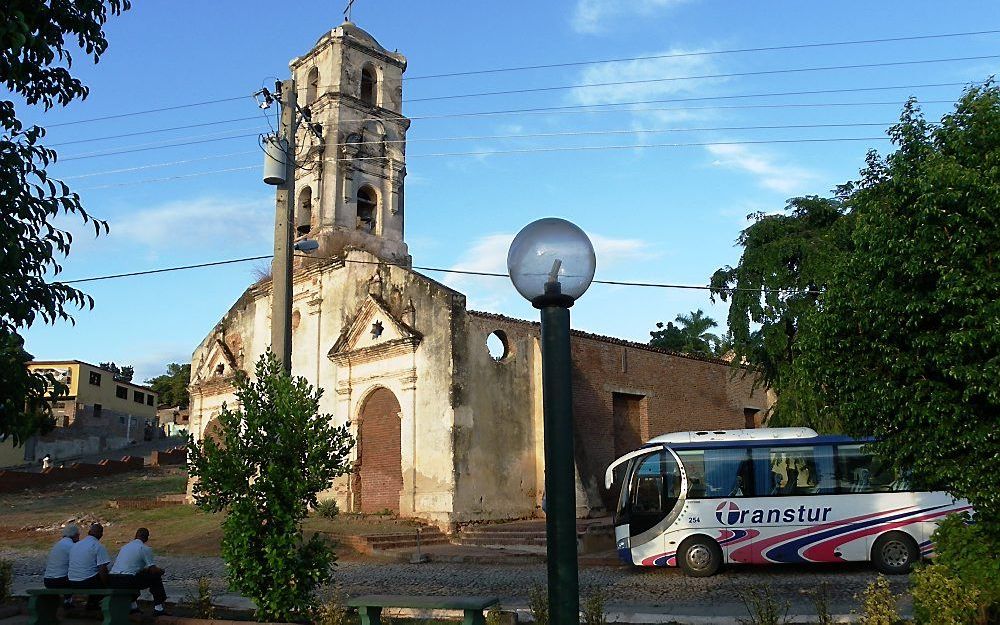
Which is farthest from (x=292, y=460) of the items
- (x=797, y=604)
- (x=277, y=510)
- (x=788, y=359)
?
(x=788, y=359)

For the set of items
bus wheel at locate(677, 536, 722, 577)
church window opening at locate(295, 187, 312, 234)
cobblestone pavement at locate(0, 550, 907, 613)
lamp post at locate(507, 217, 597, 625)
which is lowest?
cobblestone pavement at locate(0, 550, 907, 613)

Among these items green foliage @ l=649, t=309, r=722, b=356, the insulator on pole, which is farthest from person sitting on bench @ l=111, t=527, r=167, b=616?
green foliage @ l=649, t=309, r=722, b=356

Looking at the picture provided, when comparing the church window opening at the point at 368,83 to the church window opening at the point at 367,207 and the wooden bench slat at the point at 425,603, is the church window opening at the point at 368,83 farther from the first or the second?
the wooden bench slat at the point at 425,603

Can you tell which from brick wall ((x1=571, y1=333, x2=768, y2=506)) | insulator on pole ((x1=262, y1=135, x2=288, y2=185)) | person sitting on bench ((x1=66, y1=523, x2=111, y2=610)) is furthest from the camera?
brick wall ((x1=571, y1=333, x2=768, y2=506))

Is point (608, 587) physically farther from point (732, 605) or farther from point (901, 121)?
point (901, 121)

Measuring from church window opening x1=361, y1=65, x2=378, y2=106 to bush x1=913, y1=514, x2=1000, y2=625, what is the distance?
74.7 ft

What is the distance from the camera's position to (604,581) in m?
14.0

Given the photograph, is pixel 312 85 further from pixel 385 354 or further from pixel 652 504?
pixel 652 504

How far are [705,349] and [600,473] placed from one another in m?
21.9

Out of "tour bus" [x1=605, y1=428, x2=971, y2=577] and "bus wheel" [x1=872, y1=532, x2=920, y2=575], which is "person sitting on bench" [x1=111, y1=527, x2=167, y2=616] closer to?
"tour bus" [x1=605, y1=428, x2=971, y2=577]

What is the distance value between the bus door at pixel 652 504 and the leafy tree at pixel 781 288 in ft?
18.1

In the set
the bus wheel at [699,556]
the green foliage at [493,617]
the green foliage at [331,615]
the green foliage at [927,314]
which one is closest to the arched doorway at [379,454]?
the bus wheel at [699,556]

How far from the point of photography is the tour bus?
14.3 m

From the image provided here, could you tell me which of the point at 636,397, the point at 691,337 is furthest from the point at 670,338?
the point at 636,397
